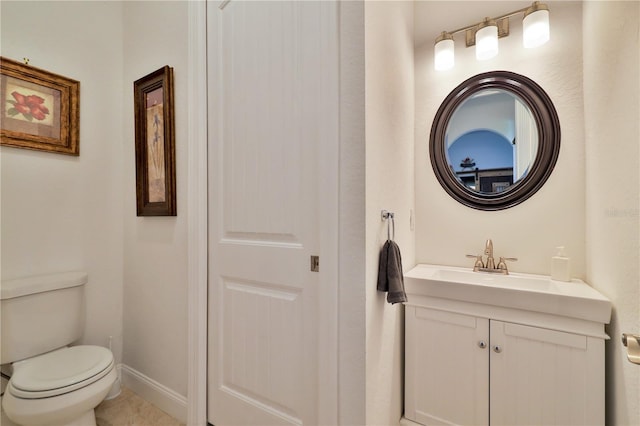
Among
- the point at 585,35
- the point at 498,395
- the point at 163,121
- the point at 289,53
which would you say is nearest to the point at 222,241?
the point at 163,121

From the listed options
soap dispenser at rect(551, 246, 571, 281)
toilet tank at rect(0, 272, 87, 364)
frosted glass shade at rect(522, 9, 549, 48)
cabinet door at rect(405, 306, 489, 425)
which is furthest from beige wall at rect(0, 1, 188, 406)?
soap dispenser at rect(551, 246, 571, 281)

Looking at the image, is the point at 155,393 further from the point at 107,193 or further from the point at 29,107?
the point at 29,107

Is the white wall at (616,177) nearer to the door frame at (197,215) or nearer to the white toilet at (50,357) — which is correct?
the door frame at (197,215)

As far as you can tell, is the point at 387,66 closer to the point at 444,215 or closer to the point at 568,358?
the point at 444,215

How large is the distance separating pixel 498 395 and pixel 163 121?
219 cm

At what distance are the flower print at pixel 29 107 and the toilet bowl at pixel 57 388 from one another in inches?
50.2

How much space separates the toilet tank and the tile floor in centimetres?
46

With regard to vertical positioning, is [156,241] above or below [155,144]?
below

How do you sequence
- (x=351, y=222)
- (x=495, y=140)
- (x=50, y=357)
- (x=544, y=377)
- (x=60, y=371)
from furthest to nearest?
(x=495, y=140) < (x=50, y=357) < (x=60, y=371) < (x=544, y=377) < (x=351, y=222)

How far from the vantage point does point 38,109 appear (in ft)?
5.08

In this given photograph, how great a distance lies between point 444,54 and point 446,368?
5.67ft

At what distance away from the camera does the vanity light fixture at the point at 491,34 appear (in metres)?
1.38

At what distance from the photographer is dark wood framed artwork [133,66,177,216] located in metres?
1.55

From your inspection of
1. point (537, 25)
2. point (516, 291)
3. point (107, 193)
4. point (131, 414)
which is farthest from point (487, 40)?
point (131, 414)
